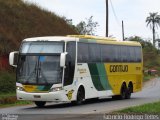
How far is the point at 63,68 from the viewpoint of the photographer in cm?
2481

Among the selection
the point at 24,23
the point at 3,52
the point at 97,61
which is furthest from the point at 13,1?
the point at 97,61

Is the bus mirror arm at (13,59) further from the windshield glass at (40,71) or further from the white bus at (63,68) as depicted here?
the windshield glass at (40,71)

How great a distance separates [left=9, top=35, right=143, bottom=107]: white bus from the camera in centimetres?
2462

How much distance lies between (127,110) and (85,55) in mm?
6511

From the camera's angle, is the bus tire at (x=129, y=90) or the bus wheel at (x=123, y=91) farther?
the bus tire at (x=129, y=90)

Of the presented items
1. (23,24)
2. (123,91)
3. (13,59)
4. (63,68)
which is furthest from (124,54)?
(23,24)

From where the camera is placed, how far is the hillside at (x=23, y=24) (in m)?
44.5

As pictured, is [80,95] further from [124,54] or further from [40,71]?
[124,54]

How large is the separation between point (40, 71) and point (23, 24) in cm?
2364

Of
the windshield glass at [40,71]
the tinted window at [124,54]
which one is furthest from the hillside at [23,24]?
the windshield glass at [40,71]

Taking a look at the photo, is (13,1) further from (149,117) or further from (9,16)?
(149,117)

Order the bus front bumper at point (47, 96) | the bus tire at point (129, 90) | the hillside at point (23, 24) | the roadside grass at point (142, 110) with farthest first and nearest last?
1. the hillside at point (23, 24)
2. the bus tire at point (129, 90)
3. the bus front bumper at point (47, 96)
4. the roadside grass at point (142, 110)

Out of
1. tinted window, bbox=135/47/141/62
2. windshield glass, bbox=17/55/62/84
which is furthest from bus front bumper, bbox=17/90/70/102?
tinted window, bbox=135/47/141/62

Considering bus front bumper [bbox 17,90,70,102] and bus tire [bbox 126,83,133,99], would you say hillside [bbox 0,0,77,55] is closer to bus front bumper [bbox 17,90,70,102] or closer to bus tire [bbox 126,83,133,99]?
bus tire [bbox 126,83,133,99]
